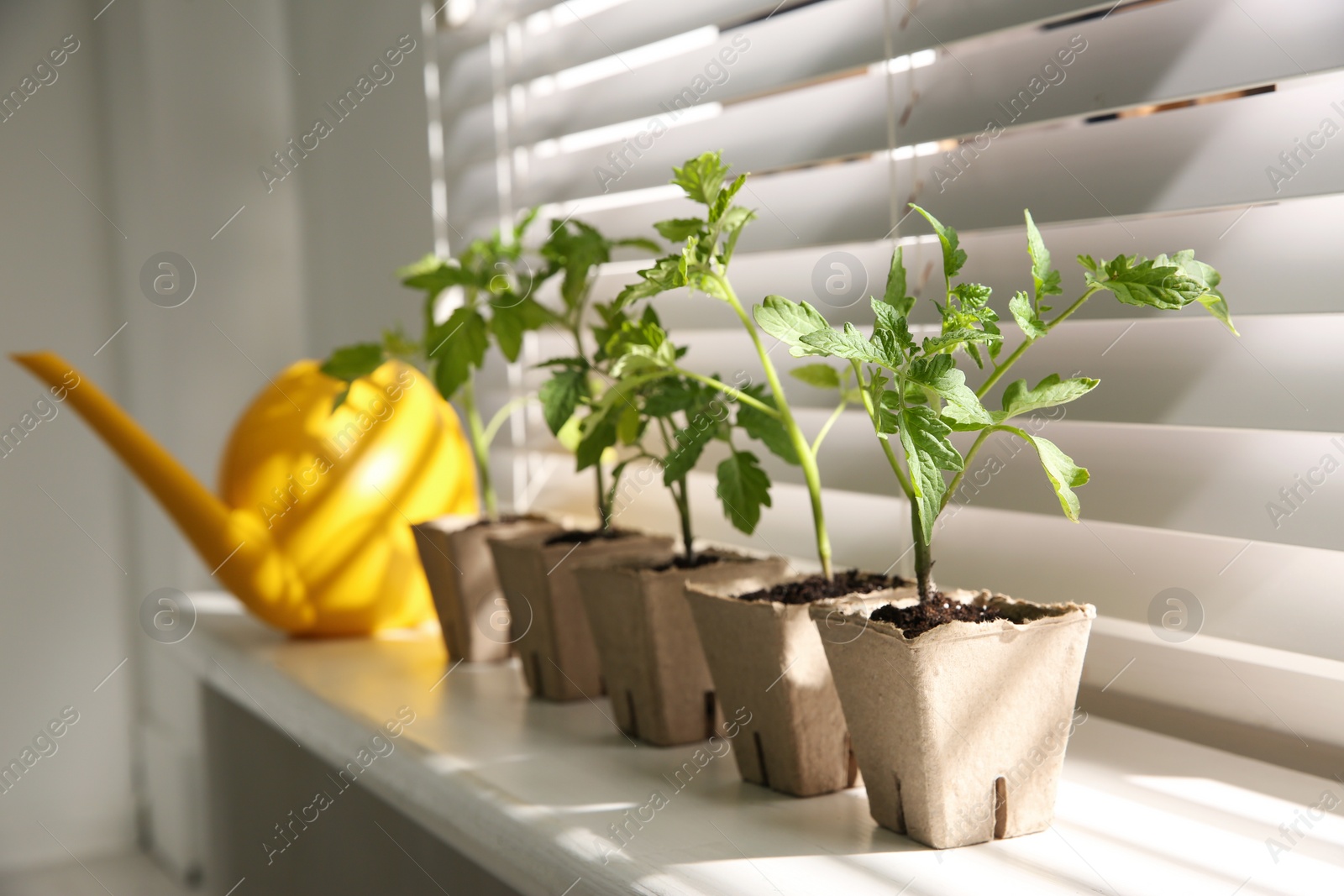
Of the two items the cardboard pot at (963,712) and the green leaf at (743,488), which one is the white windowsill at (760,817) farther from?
the green leaf at (743,488)

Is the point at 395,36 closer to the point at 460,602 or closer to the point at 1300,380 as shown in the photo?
the point at 460,602

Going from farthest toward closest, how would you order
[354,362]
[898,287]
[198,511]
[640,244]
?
[198,511]
[354,362]
[640,244]
[898,287]

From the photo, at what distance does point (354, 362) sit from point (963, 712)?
70cm

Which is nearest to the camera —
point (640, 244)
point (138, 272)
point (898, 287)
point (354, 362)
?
point (898, 287)

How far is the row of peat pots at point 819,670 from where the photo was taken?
0.62 m

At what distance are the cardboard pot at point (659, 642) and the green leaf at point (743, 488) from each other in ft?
0.17

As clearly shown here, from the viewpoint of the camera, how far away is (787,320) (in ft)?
2.02

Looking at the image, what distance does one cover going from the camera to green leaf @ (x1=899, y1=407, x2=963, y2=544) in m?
0.57

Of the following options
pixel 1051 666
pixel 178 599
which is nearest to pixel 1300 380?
pixel 1051 666

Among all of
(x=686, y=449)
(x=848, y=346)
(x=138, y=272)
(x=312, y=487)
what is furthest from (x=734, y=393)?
(x=138, y=272)

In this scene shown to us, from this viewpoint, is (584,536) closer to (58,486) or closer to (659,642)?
(659,642)

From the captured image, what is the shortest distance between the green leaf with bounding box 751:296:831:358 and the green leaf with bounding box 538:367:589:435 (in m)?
0.29

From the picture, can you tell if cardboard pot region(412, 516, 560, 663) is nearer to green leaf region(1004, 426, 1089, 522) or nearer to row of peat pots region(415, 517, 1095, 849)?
row of peat pots region(415, 517, 1095, 849)

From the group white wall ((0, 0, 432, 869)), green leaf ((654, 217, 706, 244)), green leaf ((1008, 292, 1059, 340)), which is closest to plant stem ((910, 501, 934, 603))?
green leaf ((1008, 292, 1059, 340))
